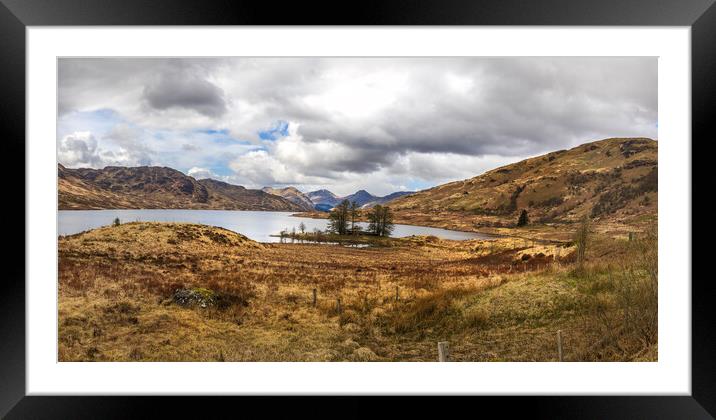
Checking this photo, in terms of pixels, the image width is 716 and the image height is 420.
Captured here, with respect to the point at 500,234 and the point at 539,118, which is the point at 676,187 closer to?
the point at 539,118

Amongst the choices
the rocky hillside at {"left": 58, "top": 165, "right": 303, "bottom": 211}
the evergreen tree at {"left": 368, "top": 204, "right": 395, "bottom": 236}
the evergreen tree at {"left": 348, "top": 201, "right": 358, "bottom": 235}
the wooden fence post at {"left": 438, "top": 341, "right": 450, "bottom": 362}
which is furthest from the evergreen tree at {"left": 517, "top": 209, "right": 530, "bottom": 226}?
the wooden fence post at {"left": 438, "top": 341, "right": 450, "bottom": 362}

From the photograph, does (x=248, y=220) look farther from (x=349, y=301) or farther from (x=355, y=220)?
(x=349, y=301)

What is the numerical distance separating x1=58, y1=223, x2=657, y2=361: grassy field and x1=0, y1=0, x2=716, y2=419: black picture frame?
1526mm

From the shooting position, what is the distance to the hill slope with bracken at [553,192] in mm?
7266

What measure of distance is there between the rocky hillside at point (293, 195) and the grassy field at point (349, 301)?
138 cm

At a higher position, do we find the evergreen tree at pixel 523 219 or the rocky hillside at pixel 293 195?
the rocky hillside at pixel 293 195

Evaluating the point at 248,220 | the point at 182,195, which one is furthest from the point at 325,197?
the point at 182,195

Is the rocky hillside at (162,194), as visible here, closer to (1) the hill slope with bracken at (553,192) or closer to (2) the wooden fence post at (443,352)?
(1) the hill slope with bracken at (553,192)

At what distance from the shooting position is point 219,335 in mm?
4891

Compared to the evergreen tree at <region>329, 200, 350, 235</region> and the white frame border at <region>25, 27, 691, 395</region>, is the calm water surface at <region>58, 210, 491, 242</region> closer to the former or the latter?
the evergreen tree at <region>329, 200, 350, 235</region>

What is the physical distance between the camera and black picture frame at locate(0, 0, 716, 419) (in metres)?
2.19
